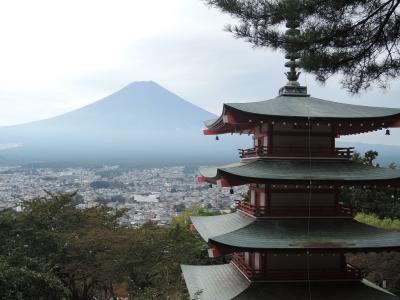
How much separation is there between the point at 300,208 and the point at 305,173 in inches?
39.5

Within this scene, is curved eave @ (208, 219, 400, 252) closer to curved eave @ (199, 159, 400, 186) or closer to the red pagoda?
the red pagoda

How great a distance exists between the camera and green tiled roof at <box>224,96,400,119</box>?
12219mm

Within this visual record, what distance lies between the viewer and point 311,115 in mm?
12180

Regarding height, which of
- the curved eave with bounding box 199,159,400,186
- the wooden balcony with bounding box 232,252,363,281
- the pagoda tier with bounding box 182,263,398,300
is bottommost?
the pagoda tier with bounding box 182,263,398,300

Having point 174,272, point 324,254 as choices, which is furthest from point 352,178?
point 174,272

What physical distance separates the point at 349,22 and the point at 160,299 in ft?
34.8

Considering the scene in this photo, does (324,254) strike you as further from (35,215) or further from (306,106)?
(35,215)

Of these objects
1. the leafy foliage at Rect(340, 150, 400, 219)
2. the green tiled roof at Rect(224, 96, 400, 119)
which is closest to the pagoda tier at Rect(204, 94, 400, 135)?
the green tiled roof at Rect(224, 96, 400, 119)

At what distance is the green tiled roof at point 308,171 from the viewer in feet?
38.3

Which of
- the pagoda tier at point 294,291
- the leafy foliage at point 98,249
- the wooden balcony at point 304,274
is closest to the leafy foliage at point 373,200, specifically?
the leafy foliage at point 98,249

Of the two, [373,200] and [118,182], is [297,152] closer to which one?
[373,200]

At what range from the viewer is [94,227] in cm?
2395

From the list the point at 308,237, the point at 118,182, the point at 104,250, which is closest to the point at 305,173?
the point at 308,237

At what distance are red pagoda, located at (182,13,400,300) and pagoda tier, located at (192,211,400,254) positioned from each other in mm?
24
